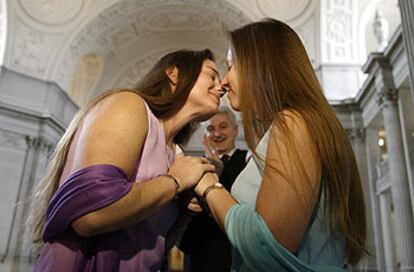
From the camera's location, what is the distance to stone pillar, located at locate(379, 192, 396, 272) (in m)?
10.8

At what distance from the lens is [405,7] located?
5.30 metres

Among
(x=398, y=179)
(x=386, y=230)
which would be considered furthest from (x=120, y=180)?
(x=386, y=230)

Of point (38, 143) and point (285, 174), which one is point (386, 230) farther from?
point (285, 174)

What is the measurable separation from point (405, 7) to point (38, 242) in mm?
5429

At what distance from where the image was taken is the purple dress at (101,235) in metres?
1.29

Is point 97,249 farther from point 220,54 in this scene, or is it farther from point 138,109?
point 220,54

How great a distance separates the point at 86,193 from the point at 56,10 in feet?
45.3

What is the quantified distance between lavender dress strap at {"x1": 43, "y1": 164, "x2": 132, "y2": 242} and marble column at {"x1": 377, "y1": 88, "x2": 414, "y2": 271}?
8.70 meters

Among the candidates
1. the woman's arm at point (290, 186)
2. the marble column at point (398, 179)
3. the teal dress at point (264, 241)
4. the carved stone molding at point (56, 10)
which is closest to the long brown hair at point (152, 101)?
the teal dress at point (264, 241)

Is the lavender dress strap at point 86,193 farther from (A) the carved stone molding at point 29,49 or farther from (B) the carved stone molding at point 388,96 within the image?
(A) the carved stone molding at point 29,49

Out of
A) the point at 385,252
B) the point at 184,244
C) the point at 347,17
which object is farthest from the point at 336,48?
the point at 184,244

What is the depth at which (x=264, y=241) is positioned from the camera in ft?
3.80

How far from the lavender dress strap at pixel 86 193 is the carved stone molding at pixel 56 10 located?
1354 centimetres

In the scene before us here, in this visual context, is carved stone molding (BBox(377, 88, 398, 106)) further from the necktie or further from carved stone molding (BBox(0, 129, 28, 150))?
carved stone molding (BBox(0, 129, 28, 150))
